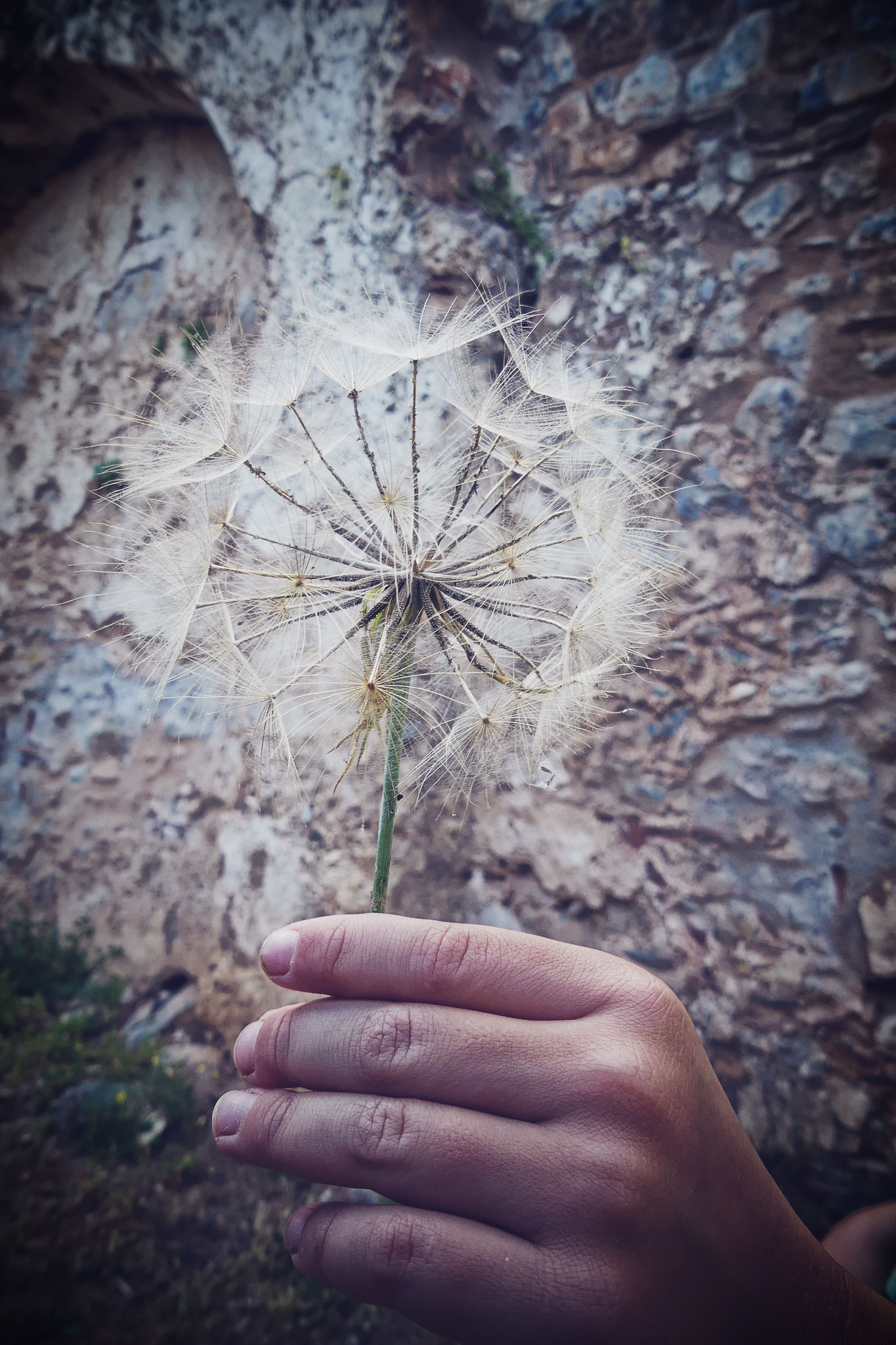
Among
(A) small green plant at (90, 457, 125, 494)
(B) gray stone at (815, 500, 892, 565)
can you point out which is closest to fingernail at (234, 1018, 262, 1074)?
(B) gray stone at (815, 500, 892, 565)

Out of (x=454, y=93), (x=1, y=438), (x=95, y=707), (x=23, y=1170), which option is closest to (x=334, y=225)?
(x=454, y=93)

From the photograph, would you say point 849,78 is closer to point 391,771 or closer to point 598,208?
point 598,208

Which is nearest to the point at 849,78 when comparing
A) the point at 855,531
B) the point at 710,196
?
the point at 710,196

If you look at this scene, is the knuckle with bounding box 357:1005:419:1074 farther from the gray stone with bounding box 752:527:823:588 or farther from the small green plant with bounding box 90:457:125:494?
the small green plant with bounding box 90:457:125:494

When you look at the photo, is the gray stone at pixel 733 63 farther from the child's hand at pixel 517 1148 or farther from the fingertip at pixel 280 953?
the fingertip at pixel 280 953

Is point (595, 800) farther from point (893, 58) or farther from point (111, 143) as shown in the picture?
point (111, 143)

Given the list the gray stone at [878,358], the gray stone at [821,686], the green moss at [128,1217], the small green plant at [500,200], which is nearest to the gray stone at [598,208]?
the small green plant at [500,200]
